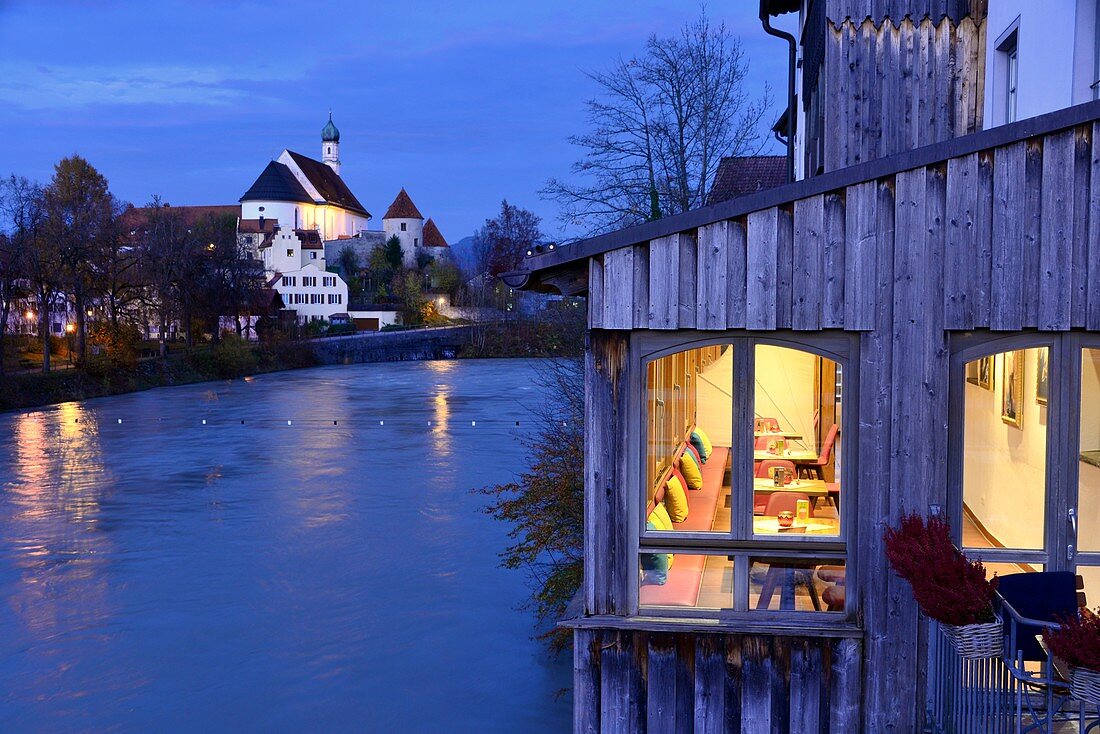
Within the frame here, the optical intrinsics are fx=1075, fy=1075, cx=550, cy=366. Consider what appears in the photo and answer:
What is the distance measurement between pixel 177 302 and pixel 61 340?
8013 mm

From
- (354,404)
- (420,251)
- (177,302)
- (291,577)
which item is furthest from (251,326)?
(291,577)

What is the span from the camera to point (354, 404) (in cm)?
4194

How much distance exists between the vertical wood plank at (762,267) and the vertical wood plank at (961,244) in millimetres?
869

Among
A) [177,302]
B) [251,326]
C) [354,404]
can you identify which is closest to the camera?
[354,404]

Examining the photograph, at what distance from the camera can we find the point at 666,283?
18.7 ft

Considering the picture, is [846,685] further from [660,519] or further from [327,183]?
[327,183]

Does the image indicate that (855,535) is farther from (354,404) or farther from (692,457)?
(354,404)

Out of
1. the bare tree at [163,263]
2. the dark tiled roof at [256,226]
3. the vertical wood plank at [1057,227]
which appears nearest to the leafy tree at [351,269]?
the dark tiled roof at [256,226]

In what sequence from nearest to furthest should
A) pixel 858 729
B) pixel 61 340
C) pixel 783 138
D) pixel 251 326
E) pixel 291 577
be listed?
pixel 858 729
pixel 291 577
pixel 783 138
pixel 61 340
pixel 251 326

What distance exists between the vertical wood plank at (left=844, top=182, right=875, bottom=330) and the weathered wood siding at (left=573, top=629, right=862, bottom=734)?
5.70 feet

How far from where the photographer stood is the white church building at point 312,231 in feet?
300

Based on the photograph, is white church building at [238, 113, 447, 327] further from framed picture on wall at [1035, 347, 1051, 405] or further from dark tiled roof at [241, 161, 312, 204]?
→ framed picture on wall at [1035, 347, 1051, 405]

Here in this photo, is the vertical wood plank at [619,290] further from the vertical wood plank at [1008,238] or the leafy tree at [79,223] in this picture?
the leafy tree at [79,223]

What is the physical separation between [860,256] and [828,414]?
86cm
